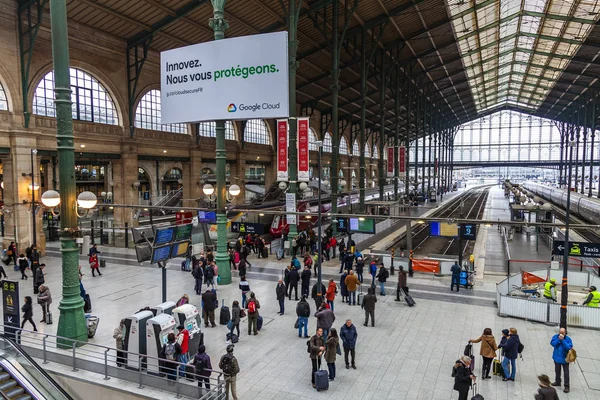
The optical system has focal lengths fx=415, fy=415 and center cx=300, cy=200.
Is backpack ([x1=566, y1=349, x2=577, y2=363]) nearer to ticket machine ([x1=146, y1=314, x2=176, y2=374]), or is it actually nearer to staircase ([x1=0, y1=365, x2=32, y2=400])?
ticket machine ([x1=146, y1=314, x2=176, y2=374])

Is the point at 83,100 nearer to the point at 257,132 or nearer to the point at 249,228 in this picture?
the point at 249,228

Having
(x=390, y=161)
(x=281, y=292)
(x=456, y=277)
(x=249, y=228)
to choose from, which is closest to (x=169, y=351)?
(x=281, y=292)

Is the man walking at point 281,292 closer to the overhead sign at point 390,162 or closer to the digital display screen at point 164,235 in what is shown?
the digital display screen at point 164,235

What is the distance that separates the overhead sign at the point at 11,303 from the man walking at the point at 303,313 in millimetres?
8163

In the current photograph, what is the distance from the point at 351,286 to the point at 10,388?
1084cm

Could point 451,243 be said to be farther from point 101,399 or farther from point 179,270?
point 101,399

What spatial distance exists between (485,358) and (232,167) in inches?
1412

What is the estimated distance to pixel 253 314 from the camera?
12.9 metres

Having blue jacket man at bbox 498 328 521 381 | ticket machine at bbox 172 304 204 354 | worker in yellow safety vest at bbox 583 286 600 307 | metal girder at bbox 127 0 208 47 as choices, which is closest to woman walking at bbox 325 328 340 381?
ticket machine at bbox 172 304 204 354

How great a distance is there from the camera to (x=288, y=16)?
21953 mm

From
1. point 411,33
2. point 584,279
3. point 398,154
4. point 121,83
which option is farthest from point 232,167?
point 584,279

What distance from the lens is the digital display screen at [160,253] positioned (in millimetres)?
12883

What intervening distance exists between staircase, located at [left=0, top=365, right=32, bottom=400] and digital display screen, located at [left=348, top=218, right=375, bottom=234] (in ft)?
55.2

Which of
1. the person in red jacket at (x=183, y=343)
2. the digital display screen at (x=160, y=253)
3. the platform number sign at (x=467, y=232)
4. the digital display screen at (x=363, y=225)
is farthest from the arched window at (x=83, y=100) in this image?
the platform number sign at (x=467, y=232)
